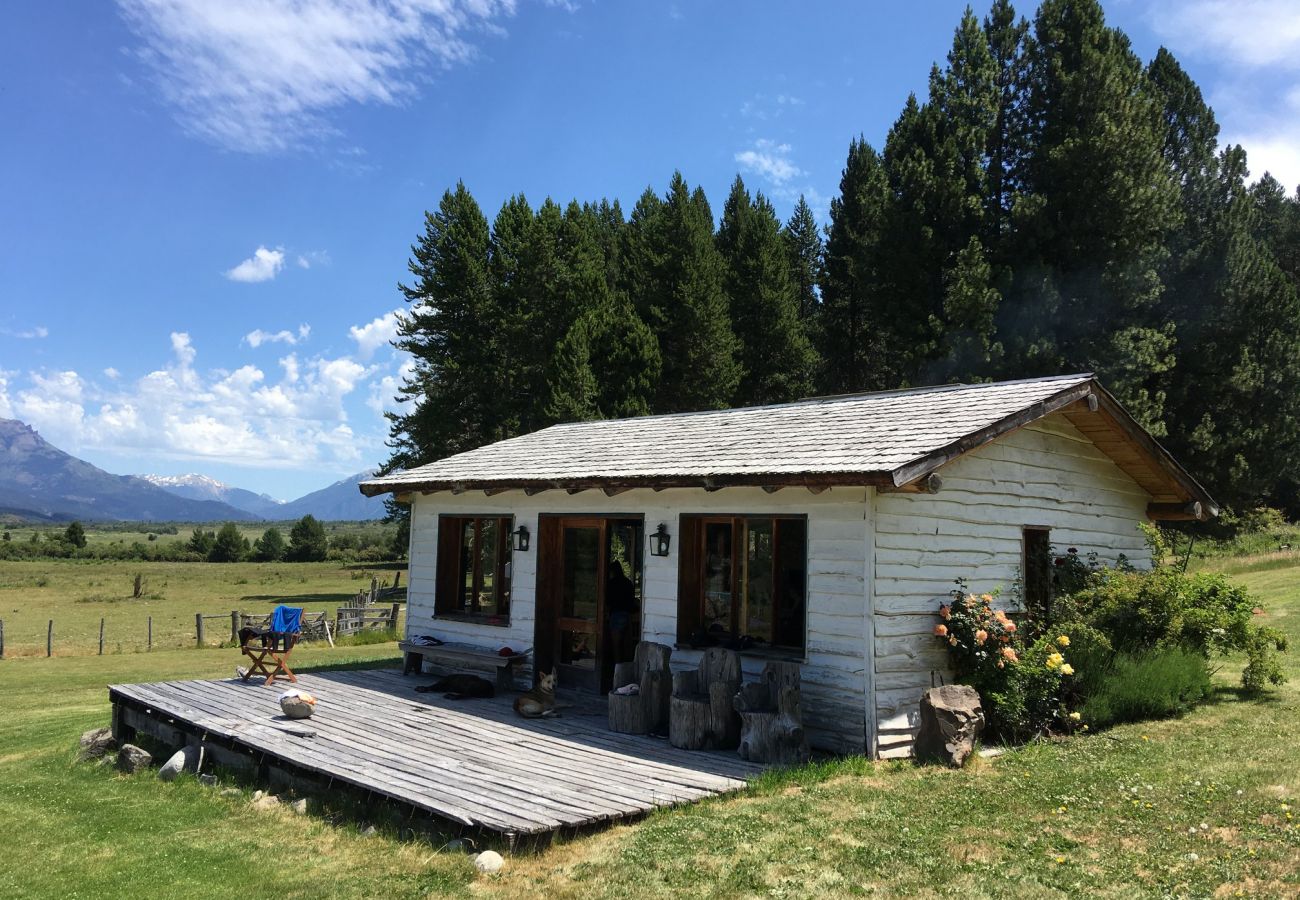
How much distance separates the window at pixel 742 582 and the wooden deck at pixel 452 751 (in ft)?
5.51

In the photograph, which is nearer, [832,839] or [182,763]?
[832,839]

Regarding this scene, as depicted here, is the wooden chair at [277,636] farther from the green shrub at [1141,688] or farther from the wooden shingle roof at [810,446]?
the green shrub at [1141,688]

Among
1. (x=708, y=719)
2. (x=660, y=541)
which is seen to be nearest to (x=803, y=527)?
(x=660, y=541)

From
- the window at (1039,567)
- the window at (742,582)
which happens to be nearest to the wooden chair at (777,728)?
the window at (742,582)

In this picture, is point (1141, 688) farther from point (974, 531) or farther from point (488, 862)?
point (488, 862)

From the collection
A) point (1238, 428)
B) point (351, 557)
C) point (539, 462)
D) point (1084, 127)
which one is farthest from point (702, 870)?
point (351, 557)

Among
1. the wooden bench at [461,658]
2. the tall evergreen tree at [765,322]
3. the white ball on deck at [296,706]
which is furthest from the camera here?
the tall evergreen tree at [765,322]

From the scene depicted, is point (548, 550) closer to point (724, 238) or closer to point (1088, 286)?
point (1088, 286)

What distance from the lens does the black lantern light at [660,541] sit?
1049 cm

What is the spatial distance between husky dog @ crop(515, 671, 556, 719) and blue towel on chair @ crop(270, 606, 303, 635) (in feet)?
12.8

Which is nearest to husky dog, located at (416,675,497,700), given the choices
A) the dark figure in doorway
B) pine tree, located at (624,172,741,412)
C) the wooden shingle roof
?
the dark figure in doorway

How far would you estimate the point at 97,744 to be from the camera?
34.7 feet

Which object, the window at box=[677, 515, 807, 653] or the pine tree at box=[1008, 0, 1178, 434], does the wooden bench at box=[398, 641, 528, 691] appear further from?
the pine tree at box=[1008, 0, 1178, 434]

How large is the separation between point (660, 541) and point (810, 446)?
214 cm
